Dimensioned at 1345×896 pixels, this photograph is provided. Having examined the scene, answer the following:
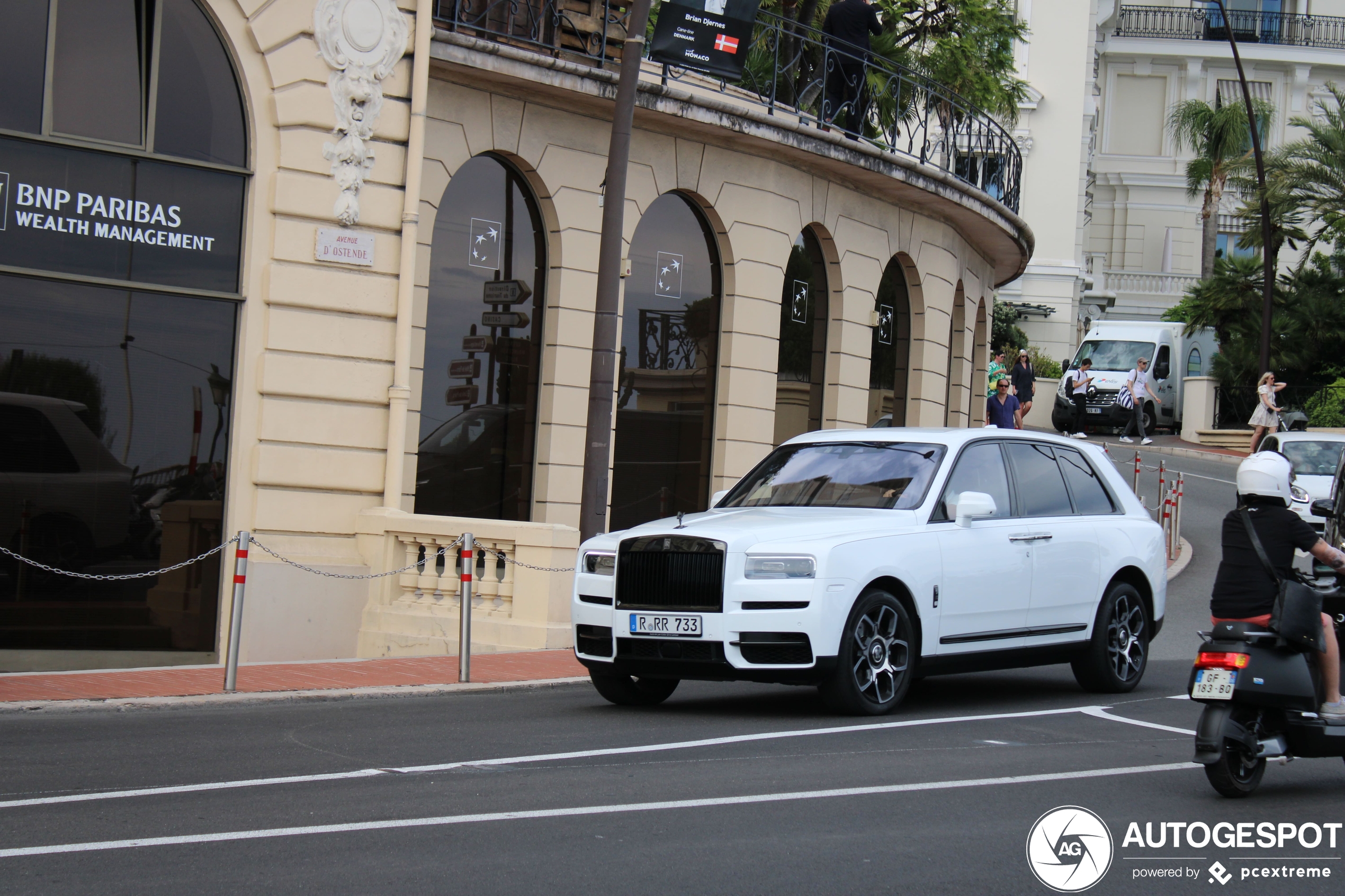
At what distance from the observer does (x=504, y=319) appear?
16.5 m

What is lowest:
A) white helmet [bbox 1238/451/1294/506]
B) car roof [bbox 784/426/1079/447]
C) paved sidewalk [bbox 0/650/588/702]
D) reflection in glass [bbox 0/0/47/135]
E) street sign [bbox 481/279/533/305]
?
paved sidewalk [bbox 0/650/588/702]

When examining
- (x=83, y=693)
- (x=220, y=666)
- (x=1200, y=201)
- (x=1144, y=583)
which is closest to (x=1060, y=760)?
(x=1144, y=583)

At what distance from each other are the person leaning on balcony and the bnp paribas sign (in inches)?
346

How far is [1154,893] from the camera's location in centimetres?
548

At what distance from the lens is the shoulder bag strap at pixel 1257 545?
732 centimetres

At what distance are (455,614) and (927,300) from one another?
12218mm

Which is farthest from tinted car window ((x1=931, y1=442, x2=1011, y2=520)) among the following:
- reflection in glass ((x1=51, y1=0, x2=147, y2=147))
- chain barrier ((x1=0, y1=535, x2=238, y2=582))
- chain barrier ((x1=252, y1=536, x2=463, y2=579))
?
reflection in glass ((x1=51, y1=0, x2=147, y2=147))

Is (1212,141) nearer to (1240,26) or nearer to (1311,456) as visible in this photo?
(1240,26)

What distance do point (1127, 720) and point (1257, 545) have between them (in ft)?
8.63

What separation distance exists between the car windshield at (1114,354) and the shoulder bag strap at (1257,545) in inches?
1381

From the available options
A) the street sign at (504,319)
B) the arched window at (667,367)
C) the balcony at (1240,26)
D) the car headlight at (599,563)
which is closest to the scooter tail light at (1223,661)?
the car headlight at (599,563)

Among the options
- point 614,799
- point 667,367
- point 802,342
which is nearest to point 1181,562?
point 802,342

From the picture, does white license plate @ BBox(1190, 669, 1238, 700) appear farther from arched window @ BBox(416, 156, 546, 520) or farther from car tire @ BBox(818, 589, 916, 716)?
arched window @ BBox(416, 156, 546, 520)

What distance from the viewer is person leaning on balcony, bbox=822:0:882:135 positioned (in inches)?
778
